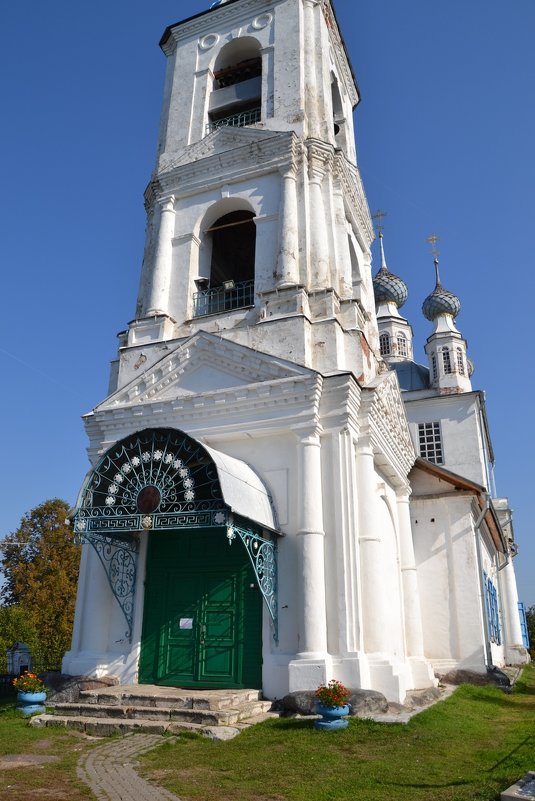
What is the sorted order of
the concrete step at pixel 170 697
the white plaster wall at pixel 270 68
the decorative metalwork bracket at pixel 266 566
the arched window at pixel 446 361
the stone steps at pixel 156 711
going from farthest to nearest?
the arched window at pixel 446 361 → the white plaster wall at pixel 270 68 → the decorative metalwork bracket at pixel 266 566 → the concrete step at pixel 170 697 → the stone steps at pixel 156 711

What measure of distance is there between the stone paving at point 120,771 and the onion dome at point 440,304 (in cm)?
2650

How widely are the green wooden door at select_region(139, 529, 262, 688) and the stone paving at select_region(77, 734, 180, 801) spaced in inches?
95.8

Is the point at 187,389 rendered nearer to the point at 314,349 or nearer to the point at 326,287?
the point at 314,349

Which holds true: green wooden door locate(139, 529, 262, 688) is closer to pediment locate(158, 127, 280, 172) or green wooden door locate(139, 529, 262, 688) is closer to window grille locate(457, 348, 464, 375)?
pediment locate(158, 127, 280, 172)

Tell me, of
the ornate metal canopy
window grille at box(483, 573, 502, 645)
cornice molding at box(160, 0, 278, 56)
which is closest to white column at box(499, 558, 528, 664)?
window grille at box(483, 573, 502, 645)

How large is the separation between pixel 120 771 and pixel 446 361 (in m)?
25.1

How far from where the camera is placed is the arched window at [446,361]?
28.7 m

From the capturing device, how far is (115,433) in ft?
40.4

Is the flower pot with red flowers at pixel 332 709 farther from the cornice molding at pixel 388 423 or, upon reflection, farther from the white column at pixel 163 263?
the white column at pixel 163 263

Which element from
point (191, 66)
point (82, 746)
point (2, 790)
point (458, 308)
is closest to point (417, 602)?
point (82, 746)

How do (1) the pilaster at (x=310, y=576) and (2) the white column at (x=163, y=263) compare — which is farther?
(2) the white column at (x=163, y=263)

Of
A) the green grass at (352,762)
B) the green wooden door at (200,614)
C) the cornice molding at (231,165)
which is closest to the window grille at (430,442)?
the cornice molding at (231,165)

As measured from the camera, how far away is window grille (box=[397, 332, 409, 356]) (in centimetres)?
3283

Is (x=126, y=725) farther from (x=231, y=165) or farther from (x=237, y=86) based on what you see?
(x=237, y=86)
